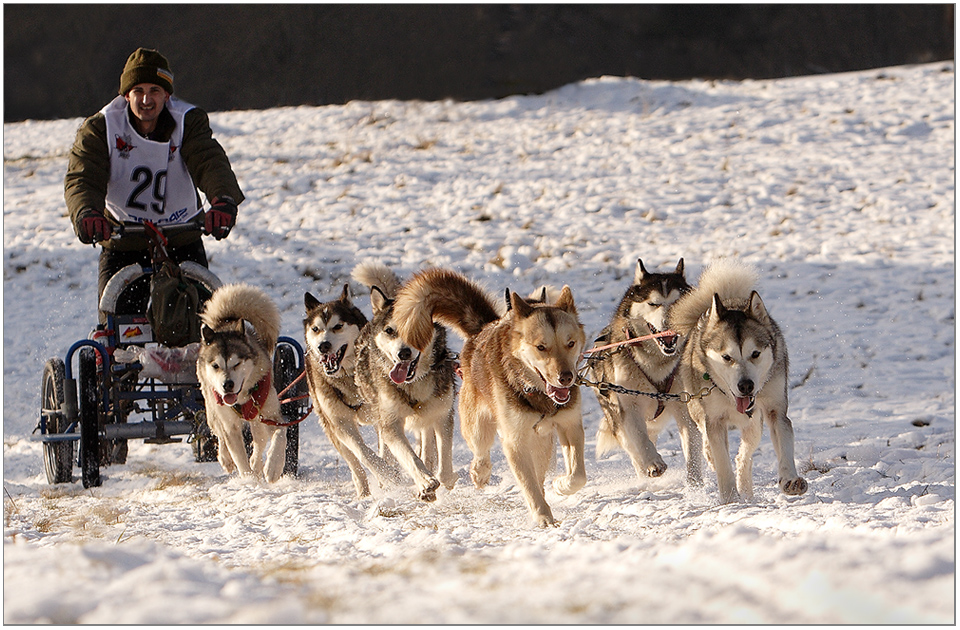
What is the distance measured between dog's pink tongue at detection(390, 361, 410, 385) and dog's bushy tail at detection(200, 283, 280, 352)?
3.94ft

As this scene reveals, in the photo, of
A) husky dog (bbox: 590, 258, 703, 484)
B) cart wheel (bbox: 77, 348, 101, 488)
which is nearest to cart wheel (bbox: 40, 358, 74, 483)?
Answer: cart wheel (bbox: 77, 348, 101, 488)

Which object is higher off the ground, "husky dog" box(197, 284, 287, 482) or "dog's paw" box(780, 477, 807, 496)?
"husky dog" box(197, 284, 287, 482)

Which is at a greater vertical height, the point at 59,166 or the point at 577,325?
the point at 59,166

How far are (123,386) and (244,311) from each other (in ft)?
2.68

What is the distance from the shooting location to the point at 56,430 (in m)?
5.10

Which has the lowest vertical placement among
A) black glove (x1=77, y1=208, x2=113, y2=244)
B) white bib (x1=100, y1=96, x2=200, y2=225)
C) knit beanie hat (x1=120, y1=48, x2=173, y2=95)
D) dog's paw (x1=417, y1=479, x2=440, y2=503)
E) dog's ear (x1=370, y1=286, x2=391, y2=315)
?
dog's paw (x1=417, y1=479, x2=440, y2=503)

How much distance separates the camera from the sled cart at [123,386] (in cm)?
463

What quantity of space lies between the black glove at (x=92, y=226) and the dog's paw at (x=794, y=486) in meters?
3.52

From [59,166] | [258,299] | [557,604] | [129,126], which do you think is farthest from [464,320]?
[59,166]

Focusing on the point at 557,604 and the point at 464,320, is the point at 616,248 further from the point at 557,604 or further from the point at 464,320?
the point at 557,604

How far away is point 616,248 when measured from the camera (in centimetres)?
997

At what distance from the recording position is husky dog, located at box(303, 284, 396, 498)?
15.5ft

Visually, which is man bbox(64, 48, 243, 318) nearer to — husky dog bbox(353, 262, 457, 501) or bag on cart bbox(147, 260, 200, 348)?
bag on cart bbox(147, 260, 200, 348)

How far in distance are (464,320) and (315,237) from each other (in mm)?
6548
